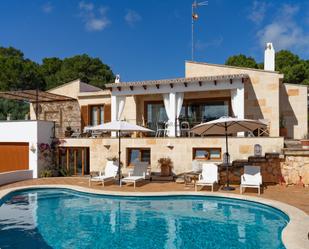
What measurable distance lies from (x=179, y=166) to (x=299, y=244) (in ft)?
35.1

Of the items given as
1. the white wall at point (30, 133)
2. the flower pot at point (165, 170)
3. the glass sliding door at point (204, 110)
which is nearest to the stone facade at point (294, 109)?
the glass sliding door at point (204, 110)

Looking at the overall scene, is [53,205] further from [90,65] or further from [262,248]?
[90,65]

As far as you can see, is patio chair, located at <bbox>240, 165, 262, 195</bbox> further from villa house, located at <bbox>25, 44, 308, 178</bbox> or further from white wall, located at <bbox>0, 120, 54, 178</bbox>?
white wall, located at <bbox>0, 120, 54, 178</bbox>

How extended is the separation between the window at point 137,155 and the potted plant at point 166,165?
130 cm

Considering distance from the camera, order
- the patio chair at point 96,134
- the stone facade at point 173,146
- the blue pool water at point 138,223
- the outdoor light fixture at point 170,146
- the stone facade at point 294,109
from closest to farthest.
Result: the blue pool water at point 138,223 → the stone facade at point 173,146 → the outdoor light fixture at point 170,146 → the stone facade at point 294,109 → the patio chair at point 96,134

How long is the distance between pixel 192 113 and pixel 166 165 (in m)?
5.27

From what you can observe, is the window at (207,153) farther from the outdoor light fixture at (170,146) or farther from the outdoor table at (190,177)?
the outdoor table at (190,177)

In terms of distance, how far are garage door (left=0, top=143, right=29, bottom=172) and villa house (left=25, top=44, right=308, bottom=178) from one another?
A: 2.29 m

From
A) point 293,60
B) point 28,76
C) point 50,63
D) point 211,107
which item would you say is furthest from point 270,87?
point 50,63

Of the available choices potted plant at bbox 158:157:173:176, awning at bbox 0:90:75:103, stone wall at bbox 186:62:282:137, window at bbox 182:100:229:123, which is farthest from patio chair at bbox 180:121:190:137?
awning at bbox 0:90:75:103

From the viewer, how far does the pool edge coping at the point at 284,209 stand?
6907 mm

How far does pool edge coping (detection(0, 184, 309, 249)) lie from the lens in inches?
272

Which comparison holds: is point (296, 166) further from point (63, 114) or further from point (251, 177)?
point (63, 114)

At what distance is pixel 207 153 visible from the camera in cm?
1684
